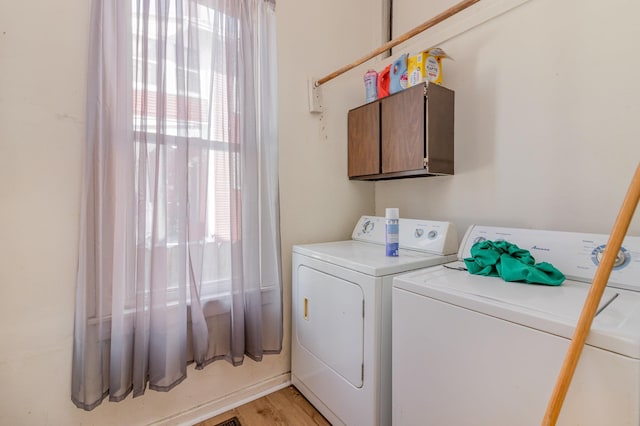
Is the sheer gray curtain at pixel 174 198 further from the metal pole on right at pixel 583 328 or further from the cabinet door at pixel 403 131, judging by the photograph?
the metal pole on right at pixel 583 328

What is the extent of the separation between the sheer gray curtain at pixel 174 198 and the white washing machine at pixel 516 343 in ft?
2.72

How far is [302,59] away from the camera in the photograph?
6.18ft

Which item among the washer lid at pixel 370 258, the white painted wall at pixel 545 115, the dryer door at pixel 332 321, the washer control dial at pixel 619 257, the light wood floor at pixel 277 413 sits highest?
the white painted wall at pixel 545 115

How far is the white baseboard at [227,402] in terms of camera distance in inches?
59.4

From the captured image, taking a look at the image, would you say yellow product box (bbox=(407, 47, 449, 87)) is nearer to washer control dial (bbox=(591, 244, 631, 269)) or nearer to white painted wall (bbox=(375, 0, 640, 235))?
white painted wall (bbox=(375, 0, 640, 235))

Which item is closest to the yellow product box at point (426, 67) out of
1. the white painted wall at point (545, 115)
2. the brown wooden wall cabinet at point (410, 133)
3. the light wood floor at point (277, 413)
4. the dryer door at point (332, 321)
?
the brown wooden wall cabinet at point (410, 133)

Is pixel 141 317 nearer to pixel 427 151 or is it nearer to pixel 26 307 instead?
pixel 26 307

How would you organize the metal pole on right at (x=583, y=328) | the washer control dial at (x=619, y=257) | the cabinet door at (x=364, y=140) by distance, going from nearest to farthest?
the metal pole on right at (x=583, y=328), the washer control dial at (x=619, y=257), the cabinet door at (x=364, y=140)

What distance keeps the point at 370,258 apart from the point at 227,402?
117 cm

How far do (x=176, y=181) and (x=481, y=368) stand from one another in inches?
54.7

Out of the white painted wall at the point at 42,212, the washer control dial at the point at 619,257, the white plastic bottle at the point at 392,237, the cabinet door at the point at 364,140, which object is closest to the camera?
the washer control dial at the point at 619,257

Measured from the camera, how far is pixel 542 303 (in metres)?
0.83

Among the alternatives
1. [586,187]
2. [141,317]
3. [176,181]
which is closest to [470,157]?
[586,187]

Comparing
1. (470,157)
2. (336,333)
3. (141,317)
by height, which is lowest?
(336,333)
